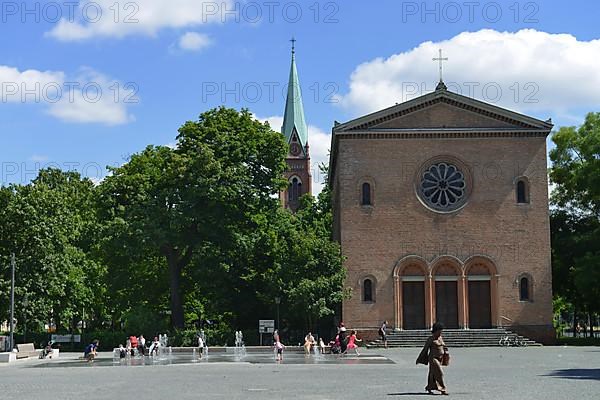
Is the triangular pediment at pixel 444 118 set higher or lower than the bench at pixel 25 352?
→ higher

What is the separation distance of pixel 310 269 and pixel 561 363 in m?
18.4

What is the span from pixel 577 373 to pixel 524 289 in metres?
23.1

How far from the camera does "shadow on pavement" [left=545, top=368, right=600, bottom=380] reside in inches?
900

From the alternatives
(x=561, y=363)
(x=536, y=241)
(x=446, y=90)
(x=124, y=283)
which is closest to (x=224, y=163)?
(x=124, y=283)

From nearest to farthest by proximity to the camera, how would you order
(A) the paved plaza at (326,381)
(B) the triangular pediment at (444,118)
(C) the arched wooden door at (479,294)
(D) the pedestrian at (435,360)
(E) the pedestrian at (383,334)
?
(D) the pedestrian at (435,360), (A) the paved plaza at (326,381), (E) the pedestrian at (383,334), (C) the arched wooden door at (479,294), (B) the triangular pediment at (444,118)

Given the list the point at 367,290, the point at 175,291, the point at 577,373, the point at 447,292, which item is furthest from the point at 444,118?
the point at 577,373

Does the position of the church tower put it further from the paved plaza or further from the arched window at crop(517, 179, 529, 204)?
the paved plaza

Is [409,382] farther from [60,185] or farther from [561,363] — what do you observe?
[60,185]

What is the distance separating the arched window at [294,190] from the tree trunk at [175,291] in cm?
5750

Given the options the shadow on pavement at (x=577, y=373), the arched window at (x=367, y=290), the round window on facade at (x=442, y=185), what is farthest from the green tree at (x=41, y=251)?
the shadow on pavement at (x=577, y=373)

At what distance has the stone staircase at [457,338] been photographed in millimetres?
45031

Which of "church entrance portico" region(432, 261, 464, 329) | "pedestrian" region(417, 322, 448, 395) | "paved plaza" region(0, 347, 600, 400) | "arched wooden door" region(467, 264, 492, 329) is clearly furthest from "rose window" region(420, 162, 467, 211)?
"pedestrian" region(417, 322, 448, 395)

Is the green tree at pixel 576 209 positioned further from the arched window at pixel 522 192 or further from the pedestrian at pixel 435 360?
the pedestrian at pixel 435 360

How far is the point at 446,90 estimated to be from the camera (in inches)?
1881
